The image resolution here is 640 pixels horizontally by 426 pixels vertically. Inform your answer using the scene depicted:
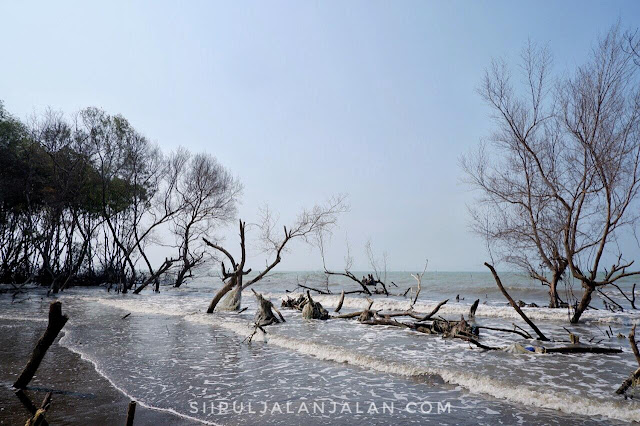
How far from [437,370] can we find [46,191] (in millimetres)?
26609

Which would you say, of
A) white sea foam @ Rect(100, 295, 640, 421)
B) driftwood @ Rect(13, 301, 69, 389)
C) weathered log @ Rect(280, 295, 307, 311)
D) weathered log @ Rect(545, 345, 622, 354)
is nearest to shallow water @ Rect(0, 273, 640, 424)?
white sea foam @ Rect(100, 295, 640, 421)

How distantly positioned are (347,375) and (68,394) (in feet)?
13.5

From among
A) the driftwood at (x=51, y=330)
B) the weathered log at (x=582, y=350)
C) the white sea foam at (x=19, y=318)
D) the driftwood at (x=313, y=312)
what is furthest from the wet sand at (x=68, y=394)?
the driftwood at (x=313, y=312)

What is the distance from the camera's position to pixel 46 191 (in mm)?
24812

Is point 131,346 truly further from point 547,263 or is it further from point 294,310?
point 547,263

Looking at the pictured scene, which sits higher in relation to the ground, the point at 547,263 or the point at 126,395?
the point at 547,263

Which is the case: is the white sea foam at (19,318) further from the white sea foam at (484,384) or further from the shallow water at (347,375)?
the white sea foam at (484,384)

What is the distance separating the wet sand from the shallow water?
246 millimetres

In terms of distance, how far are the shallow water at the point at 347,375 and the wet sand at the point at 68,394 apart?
0.25m

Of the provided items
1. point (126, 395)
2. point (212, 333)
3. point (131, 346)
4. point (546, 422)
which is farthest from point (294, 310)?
point (546, 422)

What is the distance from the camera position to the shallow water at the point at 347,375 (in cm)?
493

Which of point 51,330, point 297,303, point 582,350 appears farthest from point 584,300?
point 51,330

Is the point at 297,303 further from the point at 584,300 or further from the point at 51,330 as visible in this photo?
the point at 51,330

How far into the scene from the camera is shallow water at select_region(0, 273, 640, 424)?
4.93m
